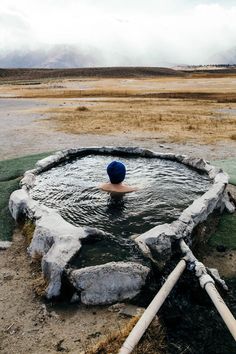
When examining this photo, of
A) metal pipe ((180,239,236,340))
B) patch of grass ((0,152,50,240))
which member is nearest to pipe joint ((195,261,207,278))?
metal pipe ((180,239,236,340))

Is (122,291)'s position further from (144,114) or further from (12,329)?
(144,114)

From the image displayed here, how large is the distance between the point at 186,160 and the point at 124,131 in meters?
9.21

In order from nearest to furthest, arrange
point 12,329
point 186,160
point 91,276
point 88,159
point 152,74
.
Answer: point 12,329 → point 91,276 → point 186,160 → point 88,159 → point 152,74

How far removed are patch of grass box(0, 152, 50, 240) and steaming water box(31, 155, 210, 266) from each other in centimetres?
72

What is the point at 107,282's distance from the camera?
5.48m

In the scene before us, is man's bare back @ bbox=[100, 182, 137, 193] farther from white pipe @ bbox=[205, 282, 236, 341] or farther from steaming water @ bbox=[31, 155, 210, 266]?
white pipe @ bbox=[205, 282, 236, 341]

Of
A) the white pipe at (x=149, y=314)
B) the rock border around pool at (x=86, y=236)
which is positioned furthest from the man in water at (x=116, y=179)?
the white pipe at (x=149, y=314)

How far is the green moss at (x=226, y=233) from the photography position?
7543 millimetres

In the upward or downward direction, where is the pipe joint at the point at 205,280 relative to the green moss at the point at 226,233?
upward

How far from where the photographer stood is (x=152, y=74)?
137500mm

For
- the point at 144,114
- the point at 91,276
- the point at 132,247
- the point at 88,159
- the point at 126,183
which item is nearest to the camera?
the point at 91,276

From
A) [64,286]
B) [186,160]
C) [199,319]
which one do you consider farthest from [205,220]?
[186,160]

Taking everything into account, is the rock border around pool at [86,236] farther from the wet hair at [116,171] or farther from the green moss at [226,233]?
the wet hair at [116,171]

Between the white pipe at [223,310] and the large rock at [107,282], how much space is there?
0.94m
